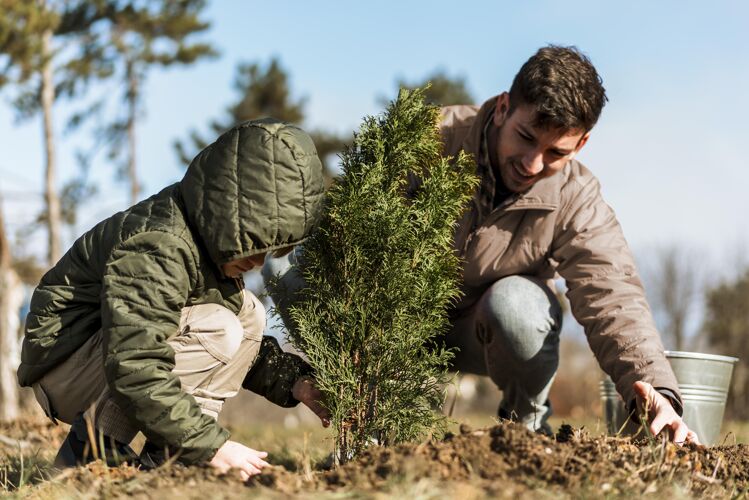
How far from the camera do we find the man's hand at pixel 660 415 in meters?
3.45

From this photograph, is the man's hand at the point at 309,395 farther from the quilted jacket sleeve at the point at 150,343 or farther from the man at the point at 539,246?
the man at the point at 539,246

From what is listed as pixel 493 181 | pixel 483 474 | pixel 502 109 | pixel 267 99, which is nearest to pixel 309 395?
A: pixel 483 474

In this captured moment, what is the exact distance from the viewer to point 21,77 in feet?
48.2

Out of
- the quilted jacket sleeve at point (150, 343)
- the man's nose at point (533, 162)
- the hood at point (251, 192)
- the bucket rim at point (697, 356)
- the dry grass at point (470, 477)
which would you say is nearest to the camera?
the dry grass at point (470, 477)

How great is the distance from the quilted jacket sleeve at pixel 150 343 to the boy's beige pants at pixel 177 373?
26 cm

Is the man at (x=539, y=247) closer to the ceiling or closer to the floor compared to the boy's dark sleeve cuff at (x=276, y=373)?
closer to the ceiling

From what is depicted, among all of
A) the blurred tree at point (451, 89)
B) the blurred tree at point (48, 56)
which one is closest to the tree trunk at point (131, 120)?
the blurred tree at point (48, 56)

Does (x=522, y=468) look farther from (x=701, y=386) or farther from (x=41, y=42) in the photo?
(x=41, y=42)

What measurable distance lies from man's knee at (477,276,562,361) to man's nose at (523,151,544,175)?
69cm

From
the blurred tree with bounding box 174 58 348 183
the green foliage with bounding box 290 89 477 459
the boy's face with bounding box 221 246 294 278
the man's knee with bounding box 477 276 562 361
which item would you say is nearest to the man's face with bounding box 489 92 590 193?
the man's knee with bounding box 477 276 562 361

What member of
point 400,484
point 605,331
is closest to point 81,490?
point 400,484

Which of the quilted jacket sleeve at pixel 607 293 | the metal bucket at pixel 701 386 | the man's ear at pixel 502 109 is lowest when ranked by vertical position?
the metal bucket at pixel 701 386

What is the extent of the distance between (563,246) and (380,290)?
61.2 inches

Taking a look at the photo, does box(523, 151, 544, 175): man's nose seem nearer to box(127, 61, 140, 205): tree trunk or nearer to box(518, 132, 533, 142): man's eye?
box(518, 132, 533, 142): man's eye
